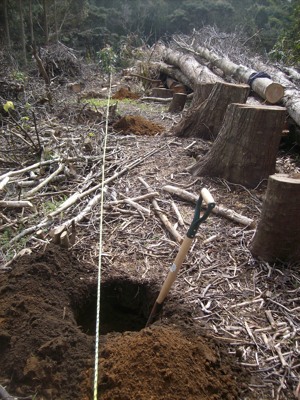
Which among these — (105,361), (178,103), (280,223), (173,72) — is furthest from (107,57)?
(105,361)

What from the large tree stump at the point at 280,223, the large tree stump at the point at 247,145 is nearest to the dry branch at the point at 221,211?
the large tree stump at the point at 280,223

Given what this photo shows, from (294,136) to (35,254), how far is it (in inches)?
188

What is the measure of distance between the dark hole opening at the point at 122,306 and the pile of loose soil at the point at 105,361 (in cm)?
49

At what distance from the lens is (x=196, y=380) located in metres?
1.82

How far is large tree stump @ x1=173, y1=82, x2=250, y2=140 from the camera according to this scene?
17.3 ft

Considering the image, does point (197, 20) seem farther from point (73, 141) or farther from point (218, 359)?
point (218, 359)

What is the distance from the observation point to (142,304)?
2.81 metres

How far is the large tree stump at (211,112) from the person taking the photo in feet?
17.3

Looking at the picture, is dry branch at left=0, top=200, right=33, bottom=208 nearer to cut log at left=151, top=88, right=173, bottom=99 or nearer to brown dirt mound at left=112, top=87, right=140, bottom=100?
brown dirt mound at left=112, top=87, right=140, bottom=100

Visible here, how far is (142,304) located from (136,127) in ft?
14.3

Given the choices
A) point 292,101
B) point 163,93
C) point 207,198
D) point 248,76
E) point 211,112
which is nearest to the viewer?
point 207,198

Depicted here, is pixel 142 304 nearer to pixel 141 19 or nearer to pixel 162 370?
pixel 162 370

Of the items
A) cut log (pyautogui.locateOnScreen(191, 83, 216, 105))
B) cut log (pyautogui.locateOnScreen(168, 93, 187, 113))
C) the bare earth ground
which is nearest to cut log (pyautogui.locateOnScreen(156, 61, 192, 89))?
cut log (pyautogui.locateOnScreen(168, 93, 187, 113))

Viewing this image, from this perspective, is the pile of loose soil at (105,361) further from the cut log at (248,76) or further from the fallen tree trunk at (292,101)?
the cut log at (248,76)
